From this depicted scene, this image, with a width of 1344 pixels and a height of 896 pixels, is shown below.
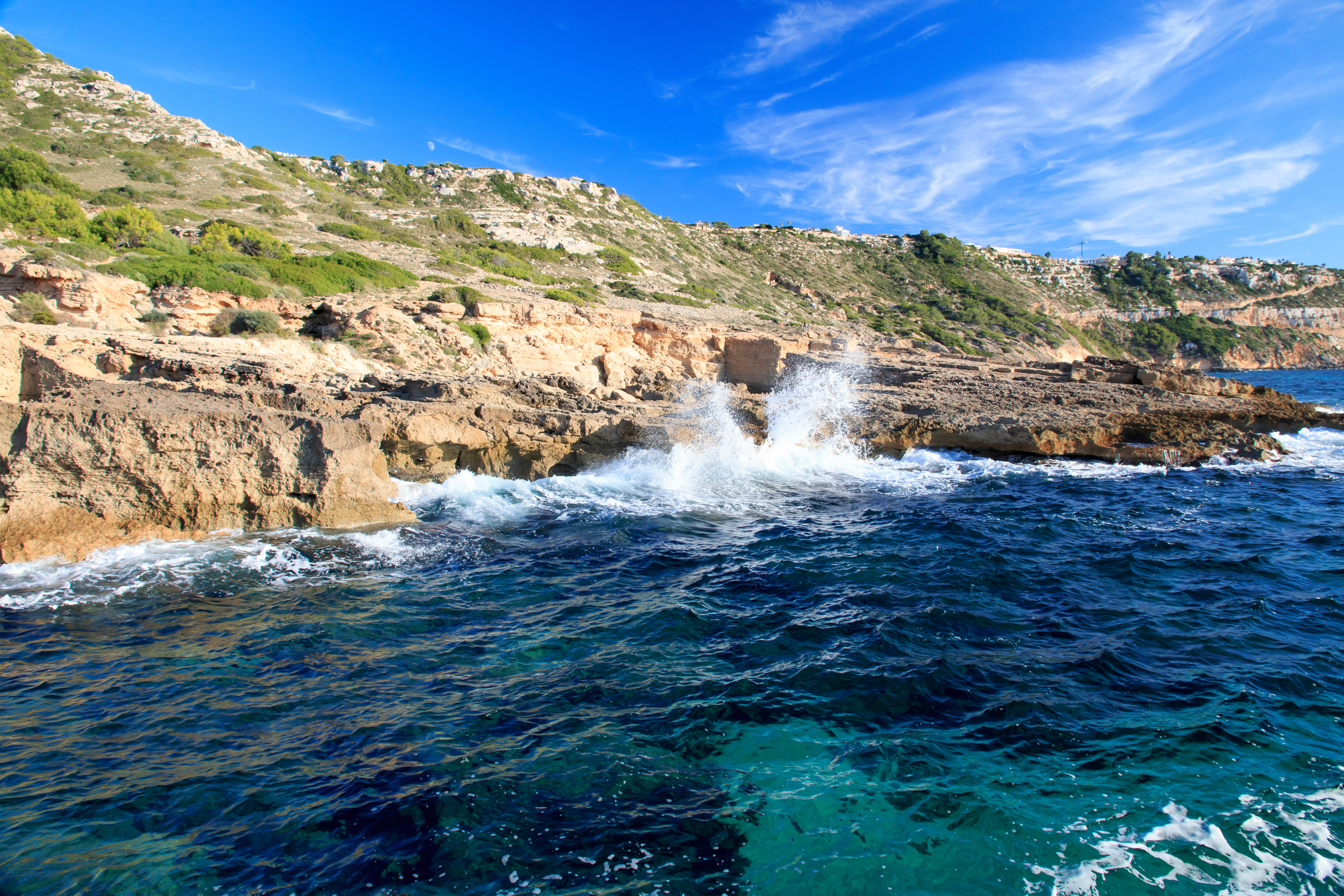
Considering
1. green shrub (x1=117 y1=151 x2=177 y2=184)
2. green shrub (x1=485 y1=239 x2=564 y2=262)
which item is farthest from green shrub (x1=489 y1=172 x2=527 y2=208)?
green shrub (x1=117 y1=151 x2=177 y2=184)

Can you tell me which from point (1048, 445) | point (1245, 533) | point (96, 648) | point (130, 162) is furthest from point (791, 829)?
point (130, 162)

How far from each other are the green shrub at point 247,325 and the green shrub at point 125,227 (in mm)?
7305

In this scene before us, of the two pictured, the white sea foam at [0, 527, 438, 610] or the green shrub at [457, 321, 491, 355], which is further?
the green shrub at [457, 321, 491, 355]

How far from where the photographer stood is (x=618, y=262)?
34.8 m

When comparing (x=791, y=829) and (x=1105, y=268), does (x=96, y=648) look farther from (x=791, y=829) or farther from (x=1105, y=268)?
(x=1105, y=268)

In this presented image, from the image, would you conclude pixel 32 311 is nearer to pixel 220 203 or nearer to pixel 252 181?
pixel 220 203

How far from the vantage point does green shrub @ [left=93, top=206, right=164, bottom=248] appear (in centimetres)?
1830

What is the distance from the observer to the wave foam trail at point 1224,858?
327cm

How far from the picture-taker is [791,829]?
3.69 m

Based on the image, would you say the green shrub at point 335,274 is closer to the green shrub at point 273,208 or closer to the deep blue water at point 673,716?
the green shrub at point 273,208

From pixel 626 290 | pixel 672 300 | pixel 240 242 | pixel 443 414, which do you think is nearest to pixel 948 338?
pixel 672 300

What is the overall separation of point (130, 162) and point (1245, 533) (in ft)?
135

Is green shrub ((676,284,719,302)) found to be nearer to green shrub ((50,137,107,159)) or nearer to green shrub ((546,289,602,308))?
green shrub ((546,289,602,308))

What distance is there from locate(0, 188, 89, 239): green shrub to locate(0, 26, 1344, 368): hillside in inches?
2.8
